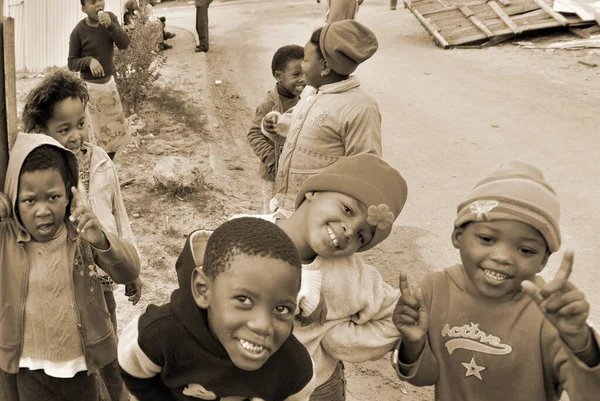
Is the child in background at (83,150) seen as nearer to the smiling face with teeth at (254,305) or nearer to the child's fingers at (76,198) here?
the child's fingers at (76,198)

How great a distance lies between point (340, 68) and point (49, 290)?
1832 millimetres

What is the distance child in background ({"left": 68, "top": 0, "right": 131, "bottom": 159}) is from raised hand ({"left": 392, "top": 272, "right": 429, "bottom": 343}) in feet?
14.5

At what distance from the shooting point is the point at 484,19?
1305 cm

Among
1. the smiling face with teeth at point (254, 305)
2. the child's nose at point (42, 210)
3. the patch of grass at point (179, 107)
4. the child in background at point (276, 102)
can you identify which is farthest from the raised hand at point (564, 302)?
the patch of grass at point (179, 107)

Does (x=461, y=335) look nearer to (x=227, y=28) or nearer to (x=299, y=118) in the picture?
(x=299, y=118)

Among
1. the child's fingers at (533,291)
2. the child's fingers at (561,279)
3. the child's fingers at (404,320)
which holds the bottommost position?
the child's fingers at (404,320)

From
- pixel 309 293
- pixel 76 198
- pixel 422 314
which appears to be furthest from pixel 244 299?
pixel 76 198

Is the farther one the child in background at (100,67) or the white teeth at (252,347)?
the child in background at (100,67)

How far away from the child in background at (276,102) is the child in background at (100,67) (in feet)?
6.72

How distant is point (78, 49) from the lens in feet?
20.7

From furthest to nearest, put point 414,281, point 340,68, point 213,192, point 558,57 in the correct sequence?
point 558,57
point 213,192
point 414,281
point 340,68

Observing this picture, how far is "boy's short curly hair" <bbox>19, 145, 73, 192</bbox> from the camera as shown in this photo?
2611 mm

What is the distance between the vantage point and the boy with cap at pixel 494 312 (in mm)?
2146

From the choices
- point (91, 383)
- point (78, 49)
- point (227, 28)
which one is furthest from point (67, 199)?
point (227, 28)
